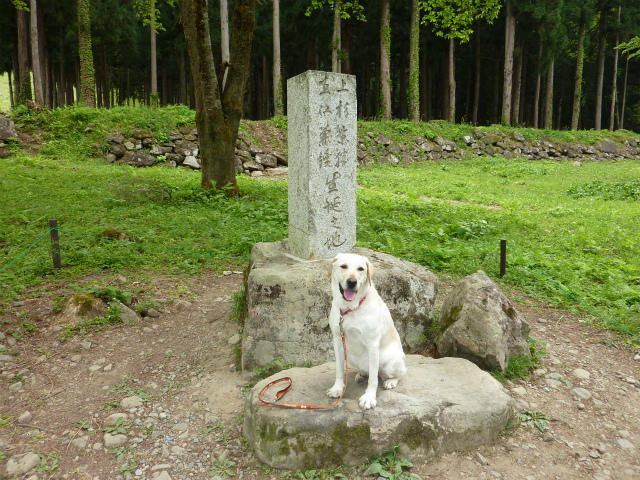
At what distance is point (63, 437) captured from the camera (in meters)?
3.81

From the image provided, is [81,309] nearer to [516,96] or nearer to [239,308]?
[239,308]

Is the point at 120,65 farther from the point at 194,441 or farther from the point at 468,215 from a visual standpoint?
the point at 194,441

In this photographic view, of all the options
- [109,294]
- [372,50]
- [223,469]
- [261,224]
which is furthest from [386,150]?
[223,469]

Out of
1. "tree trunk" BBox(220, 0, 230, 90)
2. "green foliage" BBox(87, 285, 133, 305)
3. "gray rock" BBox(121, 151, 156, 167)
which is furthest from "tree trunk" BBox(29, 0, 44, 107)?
"green foliage" BBox(87, 285, 133, 305)

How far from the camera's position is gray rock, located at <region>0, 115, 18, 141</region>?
47.1 feet

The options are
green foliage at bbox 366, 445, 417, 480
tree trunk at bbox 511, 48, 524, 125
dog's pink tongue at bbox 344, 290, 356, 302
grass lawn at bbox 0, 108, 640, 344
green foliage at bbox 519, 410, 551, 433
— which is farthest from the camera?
tree trunk at bbox 511, 48, 524, 125

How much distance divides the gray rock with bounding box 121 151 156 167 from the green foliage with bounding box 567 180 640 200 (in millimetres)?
14742

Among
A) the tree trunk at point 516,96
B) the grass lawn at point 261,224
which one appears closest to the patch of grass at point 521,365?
the grass lawn at point 261,224

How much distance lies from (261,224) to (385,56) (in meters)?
16.0

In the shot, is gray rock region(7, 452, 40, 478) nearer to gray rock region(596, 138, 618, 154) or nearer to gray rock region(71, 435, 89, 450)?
gray rock region(71, 435, 89, 450)

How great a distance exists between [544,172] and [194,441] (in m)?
19.9

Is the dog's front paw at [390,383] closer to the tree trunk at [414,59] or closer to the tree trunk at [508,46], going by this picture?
the tree trunk at [414,59]

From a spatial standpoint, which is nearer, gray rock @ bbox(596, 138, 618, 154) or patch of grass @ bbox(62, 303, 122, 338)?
patch of grass @ bbox(62, 303, 122, 338)

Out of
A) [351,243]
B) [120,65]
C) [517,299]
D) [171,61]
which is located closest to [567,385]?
[517,299]
